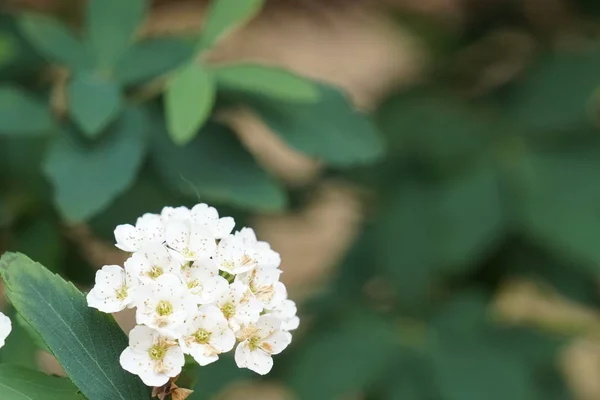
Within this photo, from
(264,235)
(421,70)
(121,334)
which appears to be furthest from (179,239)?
(421,70)

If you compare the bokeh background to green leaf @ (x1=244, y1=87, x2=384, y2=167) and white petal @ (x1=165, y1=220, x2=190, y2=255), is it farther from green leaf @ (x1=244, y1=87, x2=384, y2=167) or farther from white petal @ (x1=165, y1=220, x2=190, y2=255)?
white petal @ (x1=165, y1=220, x2=190, y2=255)

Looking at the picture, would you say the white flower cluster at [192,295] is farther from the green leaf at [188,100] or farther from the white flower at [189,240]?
the green leaf at [188,100]

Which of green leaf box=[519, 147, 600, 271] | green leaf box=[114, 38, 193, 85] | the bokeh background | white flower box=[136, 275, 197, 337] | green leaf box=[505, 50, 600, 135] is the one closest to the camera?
white flower box=[136, 275, 197, 337]

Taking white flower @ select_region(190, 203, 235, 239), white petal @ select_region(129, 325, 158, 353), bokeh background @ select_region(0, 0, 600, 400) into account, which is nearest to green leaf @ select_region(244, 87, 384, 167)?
bokeh background @ select_region(0, 0, 600, 400)

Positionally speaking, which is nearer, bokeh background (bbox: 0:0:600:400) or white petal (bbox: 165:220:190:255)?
white petal (bbox: 165:220:190:255)

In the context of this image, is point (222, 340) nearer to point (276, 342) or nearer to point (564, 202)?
point (276, 342)

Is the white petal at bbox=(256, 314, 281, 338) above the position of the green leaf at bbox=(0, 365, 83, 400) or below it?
above

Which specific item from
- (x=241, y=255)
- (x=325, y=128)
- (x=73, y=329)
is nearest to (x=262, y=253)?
(x=241, y=255)
